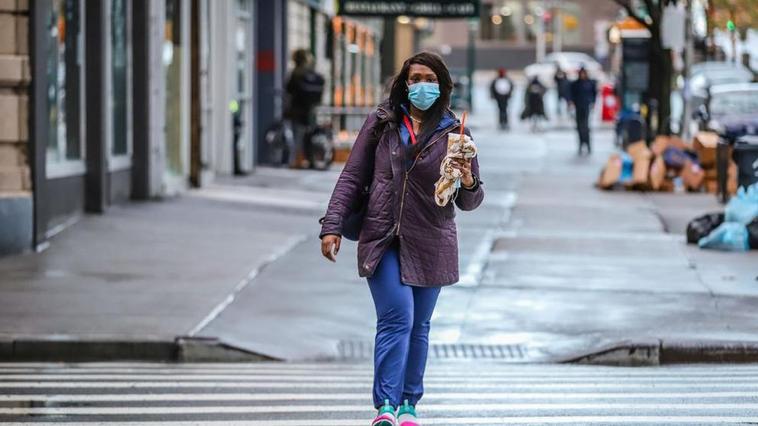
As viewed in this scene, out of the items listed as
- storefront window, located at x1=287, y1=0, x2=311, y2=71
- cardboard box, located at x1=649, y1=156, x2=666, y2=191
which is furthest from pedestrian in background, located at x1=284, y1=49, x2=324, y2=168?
cardboard box, located at x1=649, y1=156, x2=666, y2=191

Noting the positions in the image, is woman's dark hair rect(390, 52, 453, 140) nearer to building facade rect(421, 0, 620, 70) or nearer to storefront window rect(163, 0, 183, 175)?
storefront window rect(163, 0, 183, 175)

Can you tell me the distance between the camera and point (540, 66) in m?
82.6

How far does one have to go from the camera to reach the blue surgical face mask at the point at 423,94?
738cm

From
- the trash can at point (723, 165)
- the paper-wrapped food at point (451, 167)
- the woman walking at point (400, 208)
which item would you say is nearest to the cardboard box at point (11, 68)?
the woman walking at point (400, 208)

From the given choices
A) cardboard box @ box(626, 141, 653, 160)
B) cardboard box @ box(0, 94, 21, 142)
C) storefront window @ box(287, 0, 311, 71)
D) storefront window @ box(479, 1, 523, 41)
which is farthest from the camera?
storefront window @ box(479, 1, 523, 41)

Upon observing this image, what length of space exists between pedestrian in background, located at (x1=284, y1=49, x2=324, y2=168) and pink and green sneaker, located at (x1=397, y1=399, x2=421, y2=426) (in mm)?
20187

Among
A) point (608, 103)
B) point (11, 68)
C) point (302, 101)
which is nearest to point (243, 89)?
point (302, 101)

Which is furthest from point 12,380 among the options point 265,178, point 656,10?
point 656,10

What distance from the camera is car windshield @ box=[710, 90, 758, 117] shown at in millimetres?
35375

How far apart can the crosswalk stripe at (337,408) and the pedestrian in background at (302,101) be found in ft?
62.6

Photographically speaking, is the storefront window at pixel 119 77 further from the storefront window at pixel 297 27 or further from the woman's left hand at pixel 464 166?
the woman's left hand at pixel 464 166

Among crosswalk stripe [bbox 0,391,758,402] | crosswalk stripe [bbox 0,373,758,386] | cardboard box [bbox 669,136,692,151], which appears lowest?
crosswalk stripe [bbox 0,373,758,386]

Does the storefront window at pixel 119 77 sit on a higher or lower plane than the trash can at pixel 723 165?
higher

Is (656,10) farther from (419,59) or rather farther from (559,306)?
(419,59)
